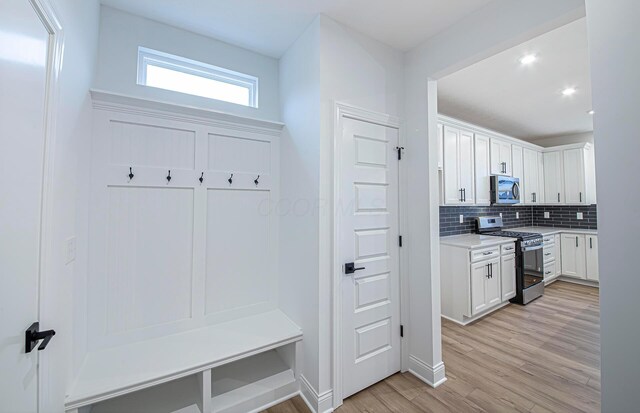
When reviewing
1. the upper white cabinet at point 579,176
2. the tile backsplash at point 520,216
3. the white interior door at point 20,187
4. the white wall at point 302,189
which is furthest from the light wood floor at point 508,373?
the upper white cabinet at point 579,176

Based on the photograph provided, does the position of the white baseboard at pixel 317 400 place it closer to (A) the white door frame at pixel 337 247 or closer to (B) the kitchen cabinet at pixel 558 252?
(A) the white door frame at pixel 337 247

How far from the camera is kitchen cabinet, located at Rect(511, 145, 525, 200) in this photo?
435 centimetres

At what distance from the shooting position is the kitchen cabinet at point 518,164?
4352mm

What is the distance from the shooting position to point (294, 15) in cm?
189

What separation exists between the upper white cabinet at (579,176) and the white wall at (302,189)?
5648mm

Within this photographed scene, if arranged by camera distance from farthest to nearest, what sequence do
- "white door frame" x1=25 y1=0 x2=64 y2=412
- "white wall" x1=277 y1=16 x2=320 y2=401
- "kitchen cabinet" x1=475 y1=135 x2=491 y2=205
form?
"kitchen cabinet" x1=475 y1=135 x2=491 y2=205 < "white wall" x1=277 y1=16 x2=320 y2=401 < "white door frame" x1=25 y1=0 x2=64 y2=412

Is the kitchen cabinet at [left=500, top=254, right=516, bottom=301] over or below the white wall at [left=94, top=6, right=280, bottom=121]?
below

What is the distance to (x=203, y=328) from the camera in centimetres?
205

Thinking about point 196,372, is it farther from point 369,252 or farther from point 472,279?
point 472,279

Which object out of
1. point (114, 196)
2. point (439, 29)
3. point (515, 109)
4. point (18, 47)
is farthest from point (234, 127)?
point (515, 109)

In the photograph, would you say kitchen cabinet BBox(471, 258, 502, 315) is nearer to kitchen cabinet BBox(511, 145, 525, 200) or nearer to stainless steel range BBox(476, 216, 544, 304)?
stainless steel range BBox(476, 216, 544, 304)

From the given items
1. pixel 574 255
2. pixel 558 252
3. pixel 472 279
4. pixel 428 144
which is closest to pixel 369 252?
pixel 428 144

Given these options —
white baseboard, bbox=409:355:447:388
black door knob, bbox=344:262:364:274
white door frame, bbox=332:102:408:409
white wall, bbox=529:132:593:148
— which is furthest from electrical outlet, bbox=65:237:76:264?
white wall, bbox=529:132:593:148

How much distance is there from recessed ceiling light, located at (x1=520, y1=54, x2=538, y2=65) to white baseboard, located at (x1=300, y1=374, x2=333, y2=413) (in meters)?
3.53
